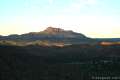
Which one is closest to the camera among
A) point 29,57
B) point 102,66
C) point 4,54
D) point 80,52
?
point 102,66

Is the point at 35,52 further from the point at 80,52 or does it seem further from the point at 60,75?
the point at 60,75

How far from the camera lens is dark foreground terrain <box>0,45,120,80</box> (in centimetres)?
2388

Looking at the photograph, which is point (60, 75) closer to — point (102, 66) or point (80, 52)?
point (102, 66)

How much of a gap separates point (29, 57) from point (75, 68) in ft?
29.0

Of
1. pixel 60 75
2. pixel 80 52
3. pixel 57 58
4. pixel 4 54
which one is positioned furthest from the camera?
pixel 80 52

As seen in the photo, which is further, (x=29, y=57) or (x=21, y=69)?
(x=29, y=57)

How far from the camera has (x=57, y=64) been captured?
31266 millimetres

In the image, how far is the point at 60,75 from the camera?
81.5ft

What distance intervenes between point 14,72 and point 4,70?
93 centimetres

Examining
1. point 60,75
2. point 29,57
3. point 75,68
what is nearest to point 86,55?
point 29,57

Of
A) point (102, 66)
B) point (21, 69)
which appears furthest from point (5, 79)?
point (102, 66)

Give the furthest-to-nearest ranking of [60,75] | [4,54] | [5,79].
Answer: [4,54]
[60,75]
[5,79]

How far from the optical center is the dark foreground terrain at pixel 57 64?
2388 centimetres

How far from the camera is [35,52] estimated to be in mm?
39312
